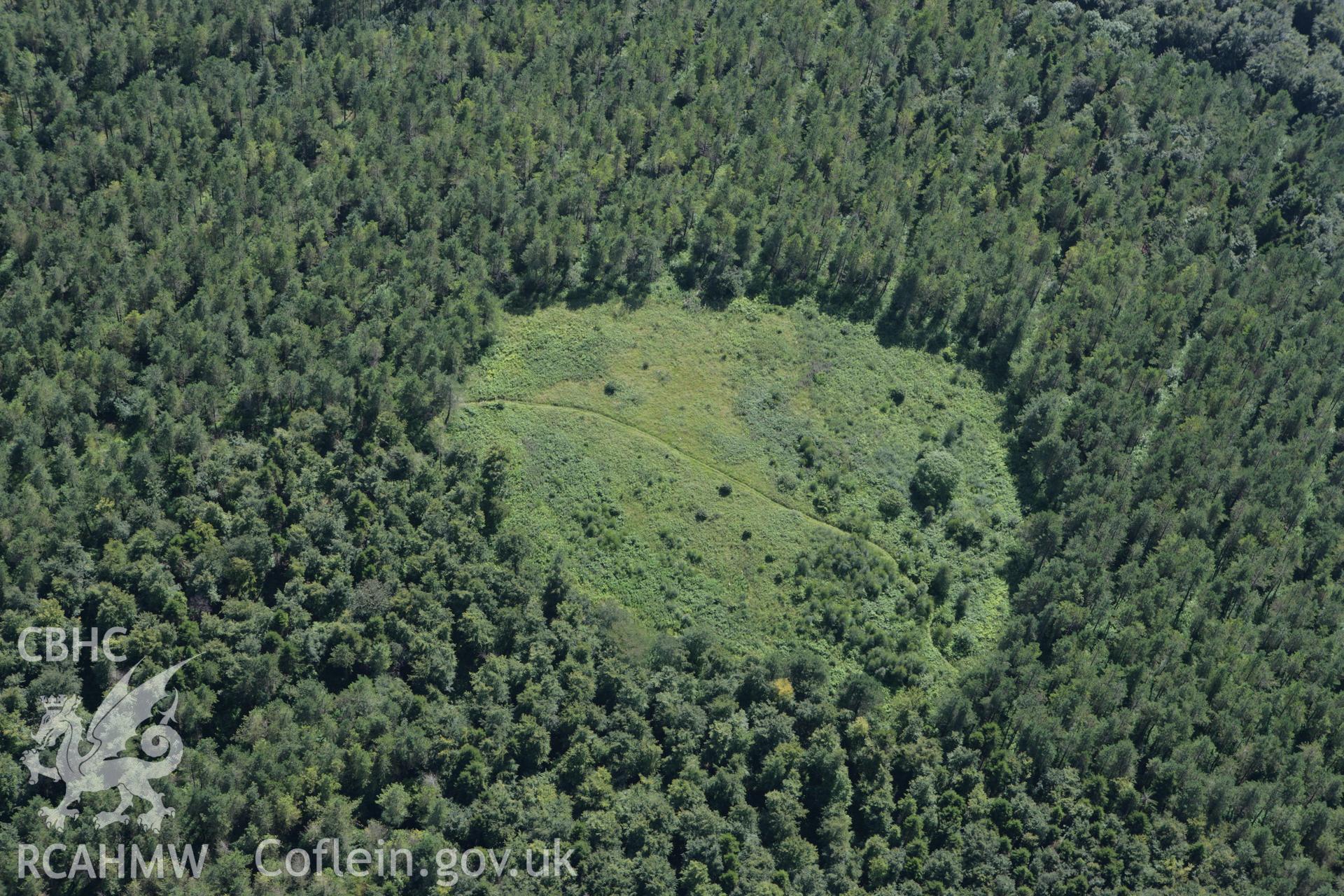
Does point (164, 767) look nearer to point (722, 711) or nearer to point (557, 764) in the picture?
point (557, 764)

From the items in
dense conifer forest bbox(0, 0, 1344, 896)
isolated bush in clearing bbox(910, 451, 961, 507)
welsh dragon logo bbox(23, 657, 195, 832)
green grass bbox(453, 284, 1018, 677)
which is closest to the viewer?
welsh dragon logo bbox(23, 657, 195, 832)

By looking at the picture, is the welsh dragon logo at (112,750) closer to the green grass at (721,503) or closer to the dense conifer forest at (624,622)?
the dense conifer forest at (624,622)

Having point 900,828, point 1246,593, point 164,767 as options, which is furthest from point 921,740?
point 164,767

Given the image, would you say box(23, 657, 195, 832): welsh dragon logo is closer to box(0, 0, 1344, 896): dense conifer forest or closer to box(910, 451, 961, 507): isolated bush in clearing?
box(0, 0, 1344, 896): dense conifer forest

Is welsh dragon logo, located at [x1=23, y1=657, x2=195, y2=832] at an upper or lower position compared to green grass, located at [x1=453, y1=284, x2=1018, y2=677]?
lower

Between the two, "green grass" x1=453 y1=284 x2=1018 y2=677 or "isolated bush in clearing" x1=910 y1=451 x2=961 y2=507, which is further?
"isolated bush in clearing" x1=910 y1=451 x2=961 y2=507

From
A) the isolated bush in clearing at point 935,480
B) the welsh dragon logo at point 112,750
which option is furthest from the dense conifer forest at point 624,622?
the welsh dragon logo at point 112,750

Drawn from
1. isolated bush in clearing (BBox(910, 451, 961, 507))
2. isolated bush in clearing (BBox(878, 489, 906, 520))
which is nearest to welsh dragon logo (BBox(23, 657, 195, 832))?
isolated bush in clearing (BBox(878, 489, 906, 520))
